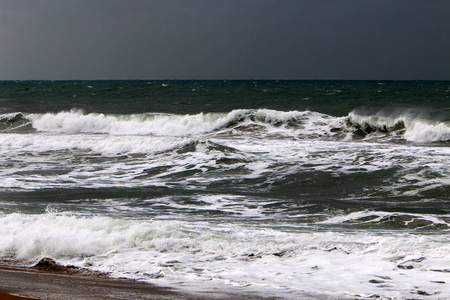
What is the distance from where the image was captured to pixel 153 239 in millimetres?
6750

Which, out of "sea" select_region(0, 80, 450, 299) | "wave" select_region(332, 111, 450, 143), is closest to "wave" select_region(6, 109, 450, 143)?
"wave" select_region(332, 111, 450, 143)

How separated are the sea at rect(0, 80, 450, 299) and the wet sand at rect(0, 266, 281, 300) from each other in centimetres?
22

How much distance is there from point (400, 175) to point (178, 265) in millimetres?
7643

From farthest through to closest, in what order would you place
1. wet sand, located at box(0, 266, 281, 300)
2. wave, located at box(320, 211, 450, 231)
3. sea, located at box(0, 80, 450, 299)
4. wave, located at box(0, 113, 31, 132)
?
1. wave, located at box(0, 113, 31, 132)
2. wave, located at box(320, 211, 450, 231)
3. sea, located at box(0, 80, 450, 299)
4. wet sand, located at box(0, 266, 281, 300)

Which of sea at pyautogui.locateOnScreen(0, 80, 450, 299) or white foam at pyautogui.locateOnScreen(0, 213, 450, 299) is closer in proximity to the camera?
white foam at pyautogui.locateOnScreen(0, 213, 450, 299)

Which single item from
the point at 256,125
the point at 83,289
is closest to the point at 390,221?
the point at 83,289

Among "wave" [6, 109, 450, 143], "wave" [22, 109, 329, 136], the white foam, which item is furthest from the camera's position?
"wave" [22, 109, 329, 136]

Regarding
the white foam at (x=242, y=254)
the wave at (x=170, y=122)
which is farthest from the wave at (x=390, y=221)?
the wave at (x=170, y=122)

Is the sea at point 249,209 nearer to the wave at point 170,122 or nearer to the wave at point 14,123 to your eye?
the wave at point 170,122

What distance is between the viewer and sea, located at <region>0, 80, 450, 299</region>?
18.5ft

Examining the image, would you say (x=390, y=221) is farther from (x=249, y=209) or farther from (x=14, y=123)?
(x=14, y=123)

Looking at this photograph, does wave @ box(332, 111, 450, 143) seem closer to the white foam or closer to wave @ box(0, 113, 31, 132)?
the white foam

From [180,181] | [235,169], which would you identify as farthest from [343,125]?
[180,181]

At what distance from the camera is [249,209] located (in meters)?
9.52
